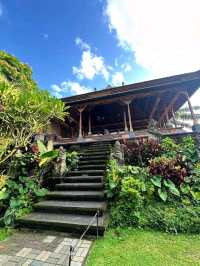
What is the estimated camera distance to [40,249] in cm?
243

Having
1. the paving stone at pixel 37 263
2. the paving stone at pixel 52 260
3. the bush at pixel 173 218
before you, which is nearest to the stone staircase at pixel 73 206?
the paving stone at pixel 52 260

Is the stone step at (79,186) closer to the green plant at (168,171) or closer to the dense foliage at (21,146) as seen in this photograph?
the dense foliage at (21,146)

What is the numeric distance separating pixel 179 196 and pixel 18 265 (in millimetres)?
3327

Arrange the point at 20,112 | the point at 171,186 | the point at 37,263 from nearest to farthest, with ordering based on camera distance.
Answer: the point at 37,263 → the point at 171,186 → the point at 20,112

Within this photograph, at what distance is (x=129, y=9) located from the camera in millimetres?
6395

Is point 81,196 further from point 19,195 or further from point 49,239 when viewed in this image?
point 19,195

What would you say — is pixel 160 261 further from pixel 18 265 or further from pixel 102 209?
pixel 18 265

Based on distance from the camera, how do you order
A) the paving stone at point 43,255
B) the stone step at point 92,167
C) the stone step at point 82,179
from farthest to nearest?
the stone step at point 92,167
the stone step at point 82,179
the paving stone at point 43,255

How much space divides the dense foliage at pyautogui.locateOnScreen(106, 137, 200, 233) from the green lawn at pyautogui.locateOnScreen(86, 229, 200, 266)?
217 millimetres

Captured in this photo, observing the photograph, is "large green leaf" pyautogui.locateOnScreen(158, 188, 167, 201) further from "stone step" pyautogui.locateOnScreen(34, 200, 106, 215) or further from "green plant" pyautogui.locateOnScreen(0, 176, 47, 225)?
"green plant" pyautogui.locateOnScreen(0, 176, 47, 225)

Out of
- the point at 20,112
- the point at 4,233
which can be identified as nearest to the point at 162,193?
the point at 4,233

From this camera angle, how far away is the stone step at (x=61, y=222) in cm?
282

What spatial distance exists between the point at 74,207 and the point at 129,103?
795 cm

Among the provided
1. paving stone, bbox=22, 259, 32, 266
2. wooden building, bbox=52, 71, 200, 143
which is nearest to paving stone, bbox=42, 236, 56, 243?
paving stone, bbox=22, 259, 32, 266
